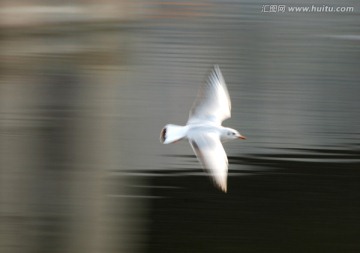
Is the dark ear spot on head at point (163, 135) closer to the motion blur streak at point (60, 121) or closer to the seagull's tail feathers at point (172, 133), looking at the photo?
the seagull's tail feathers at point (172, 133)

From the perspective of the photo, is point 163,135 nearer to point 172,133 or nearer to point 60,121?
point 172,133

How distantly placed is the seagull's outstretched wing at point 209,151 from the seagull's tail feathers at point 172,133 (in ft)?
0.06

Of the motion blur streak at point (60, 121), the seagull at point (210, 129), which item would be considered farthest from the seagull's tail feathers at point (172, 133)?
the motion blur streak at point (60, 121)

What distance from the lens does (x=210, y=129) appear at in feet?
3.95

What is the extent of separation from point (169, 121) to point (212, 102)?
99mm

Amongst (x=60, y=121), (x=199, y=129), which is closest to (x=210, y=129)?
(x=199, y=129)

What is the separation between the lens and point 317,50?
134cm

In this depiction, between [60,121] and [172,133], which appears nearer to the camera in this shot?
[60,121]

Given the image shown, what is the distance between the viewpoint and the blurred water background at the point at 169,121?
106cm

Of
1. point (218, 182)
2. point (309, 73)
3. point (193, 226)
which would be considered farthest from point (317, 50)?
point (193, 226)

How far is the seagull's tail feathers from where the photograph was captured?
1.22 m

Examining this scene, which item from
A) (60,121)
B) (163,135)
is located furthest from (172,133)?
(60,121)

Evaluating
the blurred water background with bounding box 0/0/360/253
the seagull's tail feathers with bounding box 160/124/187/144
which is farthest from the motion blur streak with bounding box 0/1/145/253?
the seagull's tail feathers with bounding box 160/124/187/144

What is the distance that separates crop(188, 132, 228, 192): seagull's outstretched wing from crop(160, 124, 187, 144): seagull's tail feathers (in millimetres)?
19
